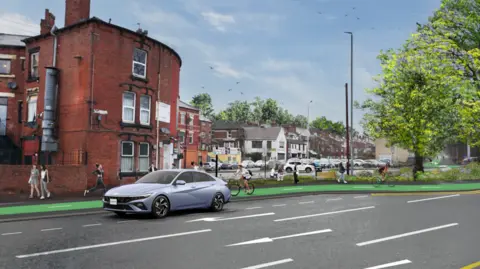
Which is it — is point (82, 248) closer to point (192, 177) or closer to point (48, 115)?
point (192, 177)

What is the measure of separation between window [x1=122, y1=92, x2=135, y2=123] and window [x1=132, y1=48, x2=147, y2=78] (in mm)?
1422

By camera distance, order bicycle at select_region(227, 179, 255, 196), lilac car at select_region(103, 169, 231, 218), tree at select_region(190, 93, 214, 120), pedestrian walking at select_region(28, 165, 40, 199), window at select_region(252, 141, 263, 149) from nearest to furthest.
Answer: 1. lilac car at select_region(103, 169, 231, 218)
2. pedestrian walking at select_region(28, 165, 40, 199)
3. bicycle at select_region(227, 179, 255, 196)
4. window at select_region(252, 141, 263, 149)
5. tree at select_region(190, 93, 214, 120)

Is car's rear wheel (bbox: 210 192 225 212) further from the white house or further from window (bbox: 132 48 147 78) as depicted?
the white house

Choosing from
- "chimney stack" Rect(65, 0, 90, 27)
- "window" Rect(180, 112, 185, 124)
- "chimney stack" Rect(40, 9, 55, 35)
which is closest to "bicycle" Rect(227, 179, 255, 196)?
"chimney stack" Rect(65, 0, 90, 27)

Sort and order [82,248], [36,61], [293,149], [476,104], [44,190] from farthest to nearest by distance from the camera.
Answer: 1. [293,149]
2. [476,104]
3. [36,61]
4. [44,190]
5. [82,248]

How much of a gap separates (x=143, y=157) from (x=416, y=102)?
852 inches

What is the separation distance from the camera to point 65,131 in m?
24.2

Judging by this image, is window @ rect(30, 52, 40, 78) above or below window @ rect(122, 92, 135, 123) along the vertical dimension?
above

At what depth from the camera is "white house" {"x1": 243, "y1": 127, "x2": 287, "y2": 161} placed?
87875 millimetres

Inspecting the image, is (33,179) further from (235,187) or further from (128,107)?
(235,187)

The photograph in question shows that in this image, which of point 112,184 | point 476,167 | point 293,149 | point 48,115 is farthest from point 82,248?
point 293,149

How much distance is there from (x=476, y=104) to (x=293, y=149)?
65.2 m

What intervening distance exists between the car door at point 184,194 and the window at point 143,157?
12.8m

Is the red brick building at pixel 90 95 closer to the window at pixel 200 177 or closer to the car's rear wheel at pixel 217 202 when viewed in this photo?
the window at pixel 200 177
